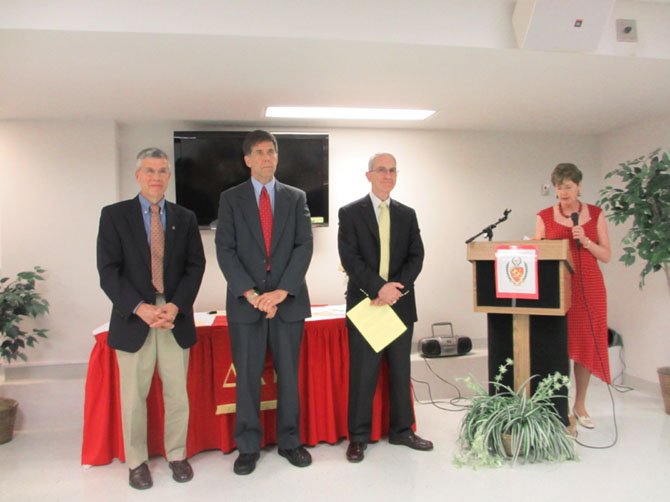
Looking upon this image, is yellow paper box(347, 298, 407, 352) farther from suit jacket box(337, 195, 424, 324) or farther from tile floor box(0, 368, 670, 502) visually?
tile floor box(0, 368, 670, 502)

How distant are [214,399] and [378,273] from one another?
47.6 inches

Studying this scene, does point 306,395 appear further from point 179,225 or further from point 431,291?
point 431,291

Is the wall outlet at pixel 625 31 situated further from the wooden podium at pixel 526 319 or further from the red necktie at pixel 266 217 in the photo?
the red necktie at pixel 266 217

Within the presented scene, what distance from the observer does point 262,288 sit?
2820 mm

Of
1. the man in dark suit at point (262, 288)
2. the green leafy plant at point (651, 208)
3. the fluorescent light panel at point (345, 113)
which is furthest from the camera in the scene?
the fluorescent light panel at point (345, 113)

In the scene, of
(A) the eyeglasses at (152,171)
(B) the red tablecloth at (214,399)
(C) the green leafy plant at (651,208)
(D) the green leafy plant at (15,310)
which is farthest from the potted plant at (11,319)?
(C) the green leafy plant at (651,208)

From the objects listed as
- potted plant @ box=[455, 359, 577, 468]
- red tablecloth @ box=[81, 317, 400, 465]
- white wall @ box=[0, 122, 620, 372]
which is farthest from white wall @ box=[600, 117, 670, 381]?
red tablecloth @ box=[81, 317, 400, 465]

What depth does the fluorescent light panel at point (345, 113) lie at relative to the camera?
4082 mm

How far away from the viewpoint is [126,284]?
2648 millimetres

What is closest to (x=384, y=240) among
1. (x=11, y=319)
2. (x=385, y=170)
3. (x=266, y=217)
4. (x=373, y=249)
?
(x=373, y=249)

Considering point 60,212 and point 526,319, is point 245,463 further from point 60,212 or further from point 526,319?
point 60,212

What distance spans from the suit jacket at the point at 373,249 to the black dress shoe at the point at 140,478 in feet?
4.50

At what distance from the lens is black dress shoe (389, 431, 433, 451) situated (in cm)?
310

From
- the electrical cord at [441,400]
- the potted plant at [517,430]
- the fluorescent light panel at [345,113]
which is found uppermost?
the fluorescent light panel at [345,113]
